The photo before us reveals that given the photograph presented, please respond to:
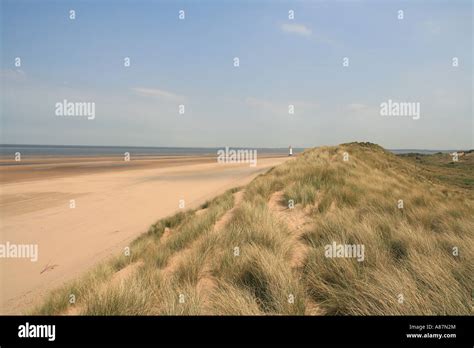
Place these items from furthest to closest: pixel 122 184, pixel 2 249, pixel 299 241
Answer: pixel 122 184 → pixel 2 249 → pixel 299 241

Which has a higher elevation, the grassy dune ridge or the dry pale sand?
the grassy dune ridge

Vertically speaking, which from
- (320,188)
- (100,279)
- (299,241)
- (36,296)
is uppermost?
(320,188)

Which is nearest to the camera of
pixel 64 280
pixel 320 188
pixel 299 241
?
pixel 299 241

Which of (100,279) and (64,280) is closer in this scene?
(100,279)

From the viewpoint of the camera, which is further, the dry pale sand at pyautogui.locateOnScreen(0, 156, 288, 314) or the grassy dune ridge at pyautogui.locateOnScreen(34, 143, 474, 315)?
the dry pale sand at pyautogui.locateOnScreen(0, 156, 288, 314)

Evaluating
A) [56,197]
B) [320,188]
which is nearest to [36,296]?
[320,188]

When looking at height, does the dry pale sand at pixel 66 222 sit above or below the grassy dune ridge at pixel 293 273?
below

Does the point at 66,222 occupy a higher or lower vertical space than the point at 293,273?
lower

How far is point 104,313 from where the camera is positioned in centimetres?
325

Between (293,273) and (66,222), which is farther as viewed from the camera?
(66,222)

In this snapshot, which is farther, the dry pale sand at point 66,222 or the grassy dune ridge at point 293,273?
the dry pale sand at point 66,222
